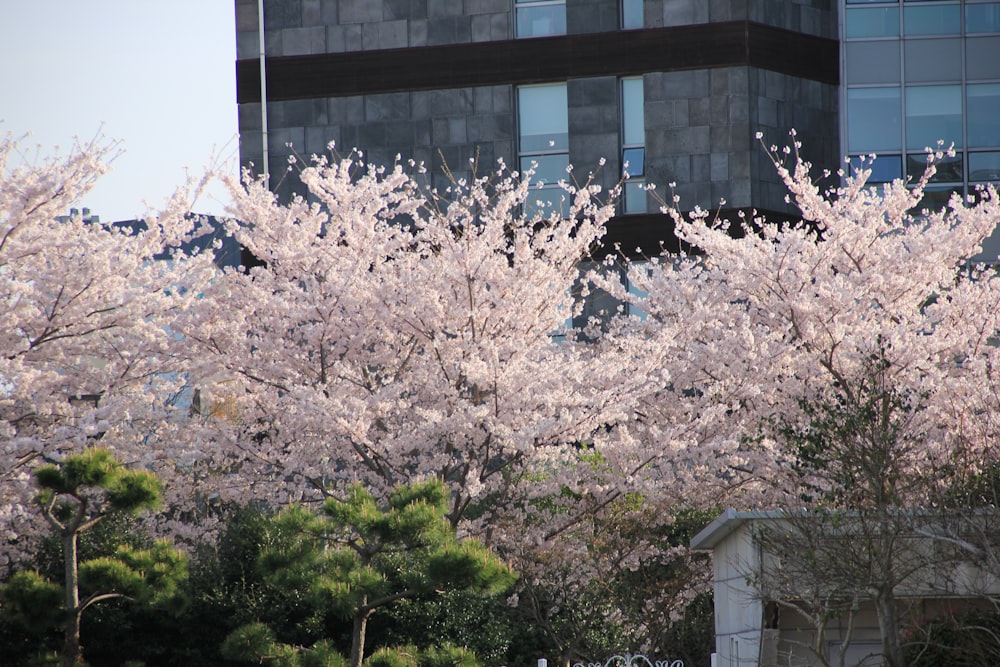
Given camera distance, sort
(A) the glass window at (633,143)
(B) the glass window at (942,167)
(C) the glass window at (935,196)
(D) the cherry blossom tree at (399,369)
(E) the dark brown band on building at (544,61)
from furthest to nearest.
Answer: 1. (C) the glass window at (935,196)
2. (B) the glass window at (942,167)
3. (A) the glass window at (633,143)
4. (E) the dark brown band on building at (544,61)
5. (D) the cherry blossom tree at (399,369)

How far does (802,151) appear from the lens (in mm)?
27531

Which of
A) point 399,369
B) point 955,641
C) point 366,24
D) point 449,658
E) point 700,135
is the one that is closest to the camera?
point 955,641

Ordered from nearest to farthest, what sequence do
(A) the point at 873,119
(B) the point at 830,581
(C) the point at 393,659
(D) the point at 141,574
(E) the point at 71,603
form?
(B) the point at 830,581 < (C) the point at 393,659 < (D) the point at 141,574 < (E) the point at 71,603 < (A) the point at 873,119

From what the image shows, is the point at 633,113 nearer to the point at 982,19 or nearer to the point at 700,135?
the point at 700,135

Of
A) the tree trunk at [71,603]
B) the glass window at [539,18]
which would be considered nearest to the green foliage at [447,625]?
the tree trunk at [71,603]

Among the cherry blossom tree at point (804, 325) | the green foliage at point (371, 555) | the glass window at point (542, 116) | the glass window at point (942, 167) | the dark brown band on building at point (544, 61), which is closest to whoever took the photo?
the green foliage at point (371, 555)

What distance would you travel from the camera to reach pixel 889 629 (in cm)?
1252

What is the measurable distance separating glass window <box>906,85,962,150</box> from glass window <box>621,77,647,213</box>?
208 inches

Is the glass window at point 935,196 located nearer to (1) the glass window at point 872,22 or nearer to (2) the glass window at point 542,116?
(1) the glass window at point 872,22

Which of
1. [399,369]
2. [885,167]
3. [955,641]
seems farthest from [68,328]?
[885,167]

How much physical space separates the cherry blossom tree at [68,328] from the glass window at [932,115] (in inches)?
612

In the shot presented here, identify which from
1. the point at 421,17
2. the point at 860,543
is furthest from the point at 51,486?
the point at 421,17

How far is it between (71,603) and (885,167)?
18.8 meters

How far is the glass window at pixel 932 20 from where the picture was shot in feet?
92.7
